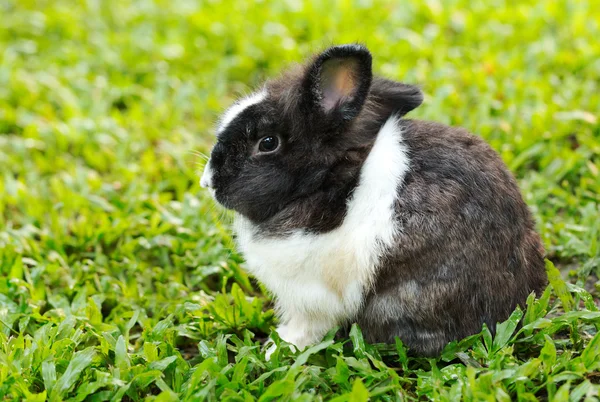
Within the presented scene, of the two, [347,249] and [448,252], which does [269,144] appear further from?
[448,252]

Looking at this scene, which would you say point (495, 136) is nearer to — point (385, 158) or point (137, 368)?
point (385, 158)

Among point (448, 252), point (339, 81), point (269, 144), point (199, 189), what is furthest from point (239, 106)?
point (199, 189)

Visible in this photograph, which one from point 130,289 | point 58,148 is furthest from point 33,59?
point 130,289

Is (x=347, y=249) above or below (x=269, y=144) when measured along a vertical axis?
below

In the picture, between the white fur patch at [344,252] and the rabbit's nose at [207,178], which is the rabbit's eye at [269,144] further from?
the white fur patch at [344,252]

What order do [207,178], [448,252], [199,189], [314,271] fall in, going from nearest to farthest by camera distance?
[448,252] → [314,271] → [207,178] → [199,189]

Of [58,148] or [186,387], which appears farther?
[58,148]
